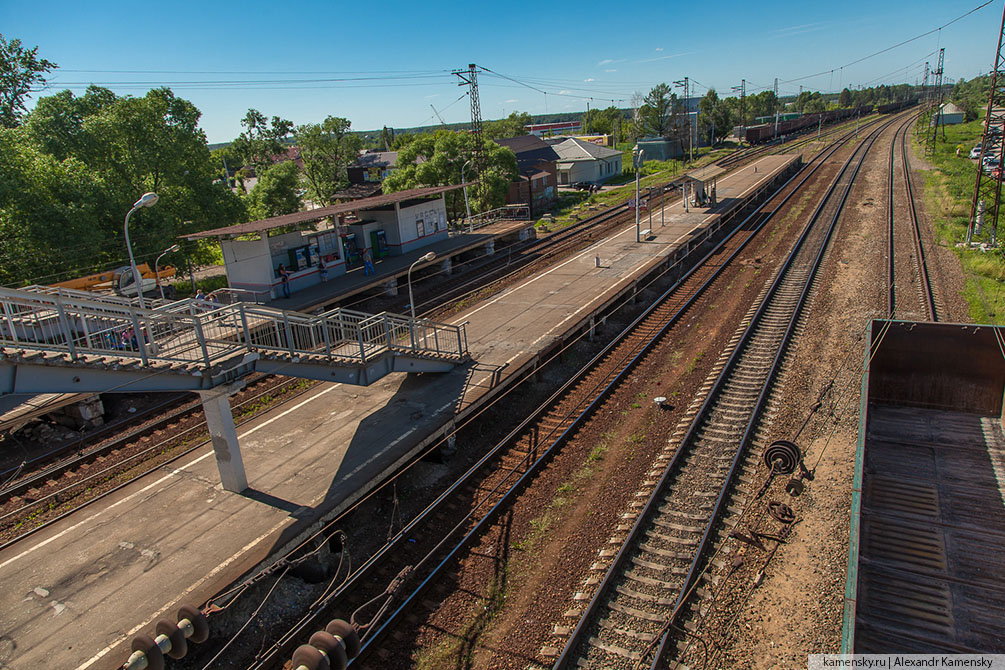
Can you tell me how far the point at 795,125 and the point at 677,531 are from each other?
357 ft

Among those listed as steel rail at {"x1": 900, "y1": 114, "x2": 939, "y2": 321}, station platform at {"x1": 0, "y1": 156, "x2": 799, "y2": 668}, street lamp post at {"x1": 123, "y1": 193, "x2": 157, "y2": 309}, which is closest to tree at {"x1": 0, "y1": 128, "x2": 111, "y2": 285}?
street lamp post at {"x1": 123, "y1": 193, "x2": 157, "y2": 309}

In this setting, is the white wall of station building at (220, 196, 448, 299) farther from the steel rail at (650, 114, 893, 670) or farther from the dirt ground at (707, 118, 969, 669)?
the dirt ground at (707, 118, 969, 669)

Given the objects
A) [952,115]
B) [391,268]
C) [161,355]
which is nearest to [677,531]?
[161,355]

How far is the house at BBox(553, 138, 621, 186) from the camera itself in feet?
207

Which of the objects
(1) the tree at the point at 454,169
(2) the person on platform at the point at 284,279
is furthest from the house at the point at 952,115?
(2) the person on platform at the point at 284,279

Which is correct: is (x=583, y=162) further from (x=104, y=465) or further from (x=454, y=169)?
(x=104, y=465)

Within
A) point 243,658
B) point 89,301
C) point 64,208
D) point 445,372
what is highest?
point 64,208

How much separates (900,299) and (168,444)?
24.5 meters

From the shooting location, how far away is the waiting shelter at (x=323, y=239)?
24.0 metres

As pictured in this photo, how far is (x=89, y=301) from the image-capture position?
11.2m

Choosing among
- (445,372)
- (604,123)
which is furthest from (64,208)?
(604,123)

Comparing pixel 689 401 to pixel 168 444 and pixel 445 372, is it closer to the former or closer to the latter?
pixel 445 372

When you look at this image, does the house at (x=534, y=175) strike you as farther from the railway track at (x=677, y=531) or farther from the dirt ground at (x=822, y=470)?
the railway track at (x=677, y=531)

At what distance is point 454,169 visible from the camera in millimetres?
43344
